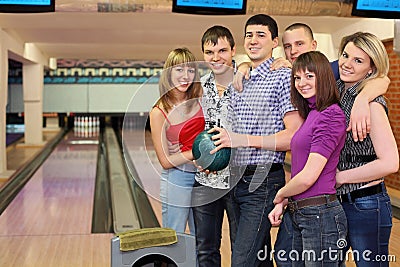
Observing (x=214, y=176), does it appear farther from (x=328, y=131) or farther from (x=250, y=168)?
(x=328, y=131)

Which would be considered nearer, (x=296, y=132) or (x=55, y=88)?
(x=296, y=132)

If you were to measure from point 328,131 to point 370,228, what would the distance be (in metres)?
0.39

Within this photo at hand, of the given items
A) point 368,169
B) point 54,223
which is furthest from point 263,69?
point 54,223

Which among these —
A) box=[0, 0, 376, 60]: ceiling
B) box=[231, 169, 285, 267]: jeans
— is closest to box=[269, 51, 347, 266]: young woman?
box=[231, 169, 285, 267]: jeans

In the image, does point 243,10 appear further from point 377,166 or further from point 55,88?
point 55,88

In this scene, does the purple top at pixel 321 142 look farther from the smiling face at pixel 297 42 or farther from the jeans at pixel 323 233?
the smiling face at pixel 297 42

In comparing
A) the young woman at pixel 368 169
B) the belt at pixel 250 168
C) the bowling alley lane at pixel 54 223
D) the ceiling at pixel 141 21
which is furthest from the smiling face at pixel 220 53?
the ceiling at pixel 141 21

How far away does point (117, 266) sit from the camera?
2398 mm

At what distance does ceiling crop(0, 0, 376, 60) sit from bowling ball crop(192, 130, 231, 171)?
103 inches

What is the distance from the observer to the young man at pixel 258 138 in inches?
91.6

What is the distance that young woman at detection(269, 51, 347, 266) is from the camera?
2047mm

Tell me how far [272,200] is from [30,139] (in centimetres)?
1050

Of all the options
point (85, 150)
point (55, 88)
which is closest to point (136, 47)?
point (85, 150)

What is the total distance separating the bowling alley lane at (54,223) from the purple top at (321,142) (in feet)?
6.84
